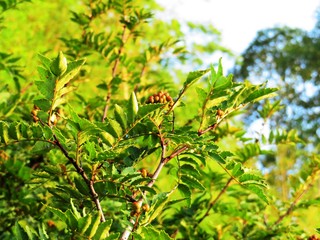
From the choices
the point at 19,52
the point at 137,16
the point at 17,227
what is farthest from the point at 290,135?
the point at 19,52

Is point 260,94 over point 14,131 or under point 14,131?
over

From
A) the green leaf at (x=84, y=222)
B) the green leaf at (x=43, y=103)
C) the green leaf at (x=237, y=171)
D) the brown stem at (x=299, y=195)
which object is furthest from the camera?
the brown stem at (x=299, y=195)

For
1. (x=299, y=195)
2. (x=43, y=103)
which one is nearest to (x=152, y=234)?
(x=43, y=103)

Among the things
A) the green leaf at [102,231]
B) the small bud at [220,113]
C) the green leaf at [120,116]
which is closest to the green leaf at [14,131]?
the green leaf at [120,116]

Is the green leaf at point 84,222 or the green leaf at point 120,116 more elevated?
the green leaf at point 120,116

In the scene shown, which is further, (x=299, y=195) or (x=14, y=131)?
(x=299, y=195)

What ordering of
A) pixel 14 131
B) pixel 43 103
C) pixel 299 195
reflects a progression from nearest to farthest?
pixel 43 103, pixel 14 131, pixel 299 195

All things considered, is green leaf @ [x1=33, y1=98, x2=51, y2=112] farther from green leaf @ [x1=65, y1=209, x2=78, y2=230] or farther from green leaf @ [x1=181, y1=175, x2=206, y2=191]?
green leaf @ [x1=181, y1=175, x2=206, y2=191]

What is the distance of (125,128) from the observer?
101 centimetres

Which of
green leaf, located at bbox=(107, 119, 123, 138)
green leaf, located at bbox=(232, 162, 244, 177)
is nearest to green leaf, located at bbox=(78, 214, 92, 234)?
green leaf, located at bbox=(107, 119, 123, 138)

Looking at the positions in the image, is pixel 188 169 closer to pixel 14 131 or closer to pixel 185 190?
pixel 185 190

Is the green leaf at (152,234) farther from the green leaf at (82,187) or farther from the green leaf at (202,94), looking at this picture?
the green leaf at (202,94)

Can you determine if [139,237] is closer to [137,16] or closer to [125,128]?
[125,128]

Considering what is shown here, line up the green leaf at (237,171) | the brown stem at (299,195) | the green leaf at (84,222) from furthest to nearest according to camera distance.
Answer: the brown stem at (299,195) < the green leaf at (237,171) < the green leaf at (84,222)
